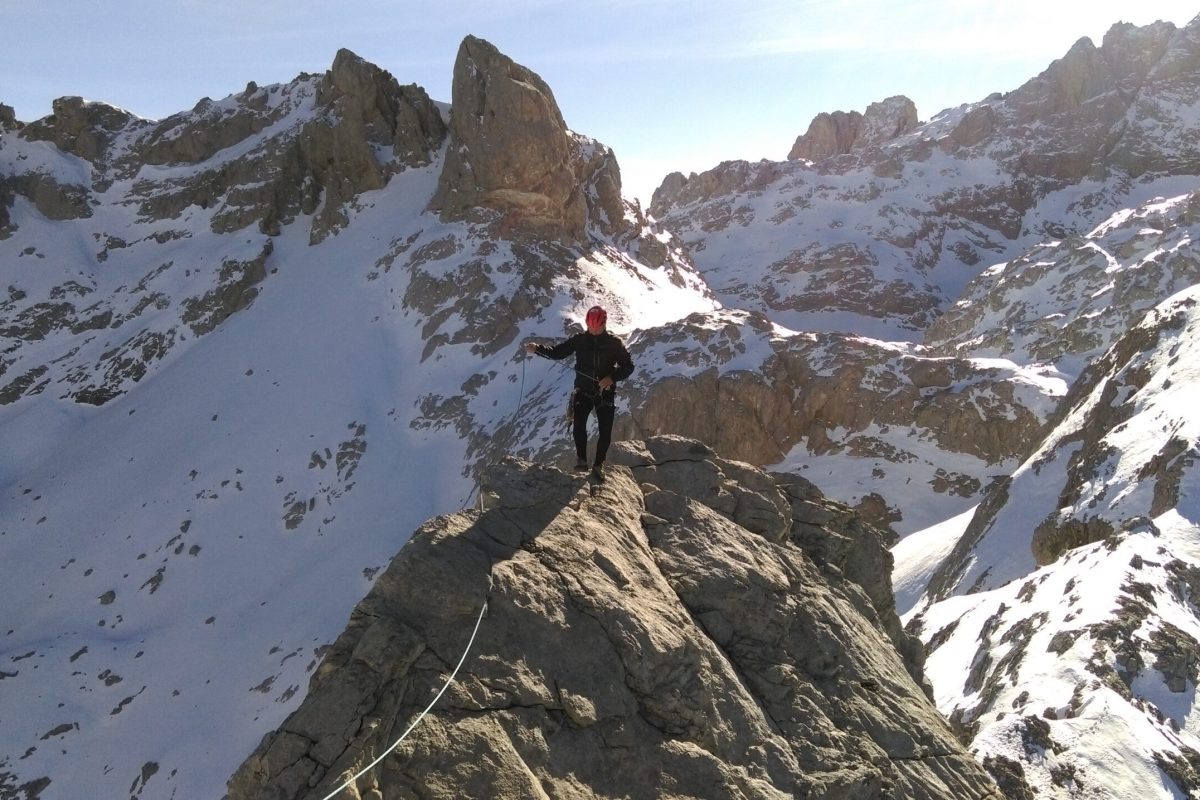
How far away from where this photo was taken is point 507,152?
61750 mm

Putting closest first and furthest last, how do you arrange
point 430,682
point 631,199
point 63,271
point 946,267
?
point 430,682 < point 63,271 < point 631,199 < point 946,267

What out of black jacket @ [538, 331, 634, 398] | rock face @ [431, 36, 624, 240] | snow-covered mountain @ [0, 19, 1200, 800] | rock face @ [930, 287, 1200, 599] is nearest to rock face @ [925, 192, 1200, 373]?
snow-covered mountain @ [0, 19, 1200, 800]

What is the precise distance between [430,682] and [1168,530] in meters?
13.1

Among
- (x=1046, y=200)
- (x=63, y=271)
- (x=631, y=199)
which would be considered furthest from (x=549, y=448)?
(x=1046, y=200)

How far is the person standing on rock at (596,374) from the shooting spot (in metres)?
10.6

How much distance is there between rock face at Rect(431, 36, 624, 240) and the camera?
202 feet

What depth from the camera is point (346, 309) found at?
5872 centimetres

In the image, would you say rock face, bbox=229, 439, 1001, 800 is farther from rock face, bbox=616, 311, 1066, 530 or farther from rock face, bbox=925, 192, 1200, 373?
rock face, bbox=925, 192, 1200, 373

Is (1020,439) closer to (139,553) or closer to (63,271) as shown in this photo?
(139,553)

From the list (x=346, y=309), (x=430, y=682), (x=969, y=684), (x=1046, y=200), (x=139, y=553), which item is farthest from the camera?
(x=1046, y=200)

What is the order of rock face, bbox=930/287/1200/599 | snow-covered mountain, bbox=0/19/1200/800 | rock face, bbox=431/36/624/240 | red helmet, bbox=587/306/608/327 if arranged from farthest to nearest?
rock face, bbox=431/36/624/240 < rock face, bbox=930/287/1200/599 < snow-covered mountain, bbox=0/19/1200/800 < red helmet, bbox=587/306/608/327

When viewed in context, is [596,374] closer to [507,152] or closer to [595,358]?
[595,358]

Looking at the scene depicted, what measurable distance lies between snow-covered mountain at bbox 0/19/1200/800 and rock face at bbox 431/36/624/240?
0.96ft

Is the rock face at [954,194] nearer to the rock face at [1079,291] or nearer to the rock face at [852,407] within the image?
the rock face at [1079,291]
